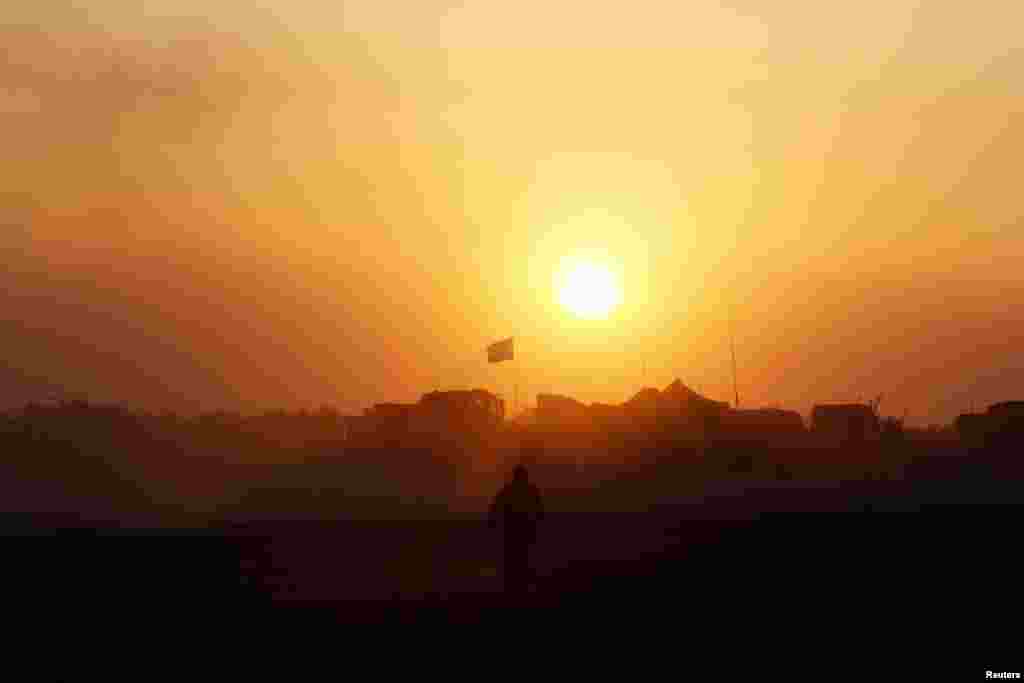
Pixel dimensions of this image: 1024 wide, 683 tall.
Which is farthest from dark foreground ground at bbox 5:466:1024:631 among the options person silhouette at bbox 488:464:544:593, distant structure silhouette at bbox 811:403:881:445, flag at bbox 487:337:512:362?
distant structure silhouette at bbox 811:403:881:445

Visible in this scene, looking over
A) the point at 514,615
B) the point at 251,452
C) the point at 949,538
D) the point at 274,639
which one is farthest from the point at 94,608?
the point at 251,452

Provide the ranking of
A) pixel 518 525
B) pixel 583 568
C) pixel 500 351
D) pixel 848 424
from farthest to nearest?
pixel 848 424, pixel 500 351, pixel 583 568, pixel 518 525

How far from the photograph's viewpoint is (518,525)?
21.2 m

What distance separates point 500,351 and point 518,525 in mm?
30065

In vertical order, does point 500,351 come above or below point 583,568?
above

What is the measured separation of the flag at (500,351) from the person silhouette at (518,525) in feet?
96.1

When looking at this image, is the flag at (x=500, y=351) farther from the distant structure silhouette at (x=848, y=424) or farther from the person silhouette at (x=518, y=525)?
the person silhouette at (x=518, y=525)

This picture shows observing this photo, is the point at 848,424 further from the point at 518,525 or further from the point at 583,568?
the point at 518,525

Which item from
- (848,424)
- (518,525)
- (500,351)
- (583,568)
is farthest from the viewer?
(848,424)

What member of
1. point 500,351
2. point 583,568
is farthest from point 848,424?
point 583,568

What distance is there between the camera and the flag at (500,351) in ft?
167

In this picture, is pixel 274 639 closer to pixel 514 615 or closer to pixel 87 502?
pixel 514 615

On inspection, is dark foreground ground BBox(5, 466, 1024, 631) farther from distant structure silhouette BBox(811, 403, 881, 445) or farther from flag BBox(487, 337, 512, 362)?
distant structure silhouette BBox(811, 403, 881, 445)

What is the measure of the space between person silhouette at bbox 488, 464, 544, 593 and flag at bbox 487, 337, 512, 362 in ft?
96.1
